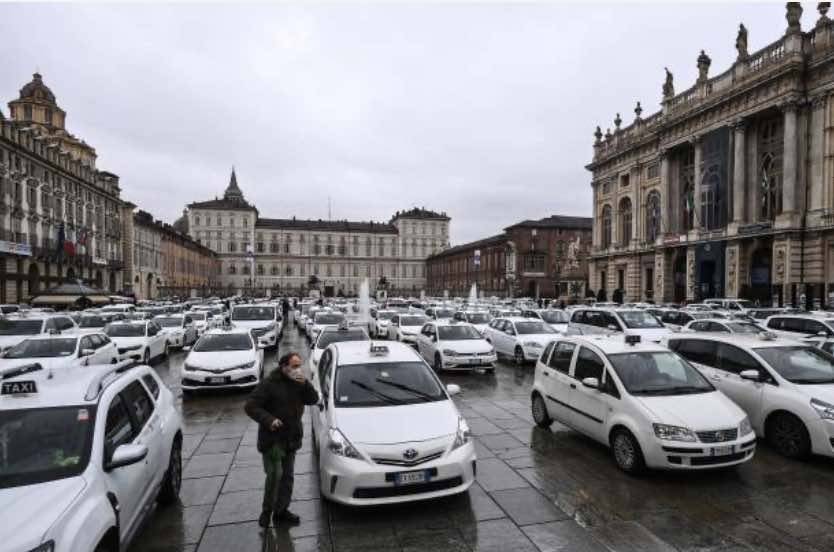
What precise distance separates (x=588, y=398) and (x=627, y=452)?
3.08 ft

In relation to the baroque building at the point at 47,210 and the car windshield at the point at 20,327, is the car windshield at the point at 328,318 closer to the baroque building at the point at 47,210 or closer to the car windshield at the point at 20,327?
the car windshield at the point at 20,327

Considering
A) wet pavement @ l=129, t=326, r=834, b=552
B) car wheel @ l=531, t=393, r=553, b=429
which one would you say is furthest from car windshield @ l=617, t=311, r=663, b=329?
wet pavement @ l=129, t=326, r=834, b=552

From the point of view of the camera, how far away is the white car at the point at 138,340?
49.8 feet

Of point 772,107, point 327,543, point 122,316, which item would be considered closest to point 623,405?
point 327,543

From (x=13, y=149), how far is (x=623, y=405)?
50583mm

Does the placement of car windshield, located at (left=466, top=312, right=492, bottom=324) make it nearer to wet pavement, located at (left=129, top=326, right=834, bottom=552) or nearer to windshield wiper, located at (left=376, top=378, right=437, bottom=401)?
wet pavement, located at (left=129, top=326, right=834, bottom=552)

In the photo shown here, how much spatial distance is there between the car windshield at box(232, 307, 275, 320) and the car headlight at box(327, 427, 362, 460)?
1660 centimetres

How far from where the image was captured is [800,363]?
7391 millimetres

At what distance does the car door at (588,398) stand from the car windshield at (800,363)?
263 centimetres

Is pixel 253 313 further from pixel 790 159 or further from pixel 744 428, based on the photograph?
pixel 790 159

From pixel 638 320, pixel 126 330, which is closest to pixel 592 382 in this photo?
pixel 638 320

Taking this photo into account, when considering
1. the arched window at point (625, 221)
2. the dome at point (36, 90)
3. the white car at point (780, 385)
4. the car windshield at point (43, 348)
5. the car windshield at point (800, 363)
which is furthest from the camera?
the dome at point (36, 90)

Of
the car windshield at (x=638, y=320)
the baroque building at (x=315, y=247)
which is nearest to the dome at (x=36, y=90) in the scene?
the baroque building at (x=315, y=247)

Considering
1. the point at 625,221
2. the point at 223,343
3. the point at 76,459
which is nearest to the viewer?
the point at 76,459
